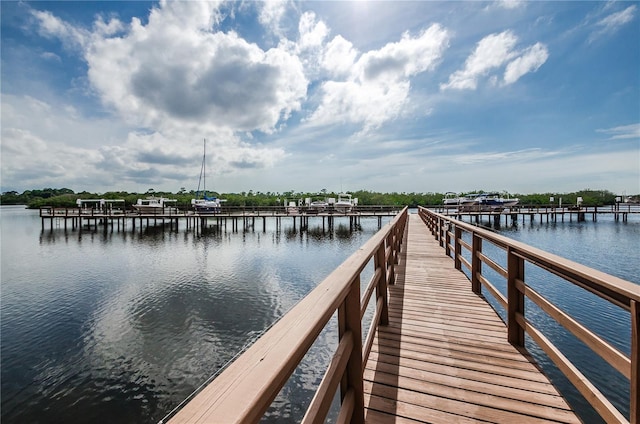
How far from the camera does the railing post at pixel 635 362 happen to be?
119cm

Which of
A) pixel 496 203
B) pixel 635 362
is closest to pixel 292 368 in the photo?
pixel 635 362

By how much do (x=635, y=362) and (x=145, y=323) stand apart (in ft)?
28.7

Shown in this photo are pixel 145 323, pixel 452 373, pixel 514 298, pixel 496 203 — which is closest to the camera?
pixel 452 373

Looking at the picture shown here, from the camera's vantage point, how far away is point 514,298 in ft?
8.46

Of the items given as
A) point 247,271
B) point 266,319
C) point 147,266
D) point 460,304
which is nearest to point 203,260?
point 147,266

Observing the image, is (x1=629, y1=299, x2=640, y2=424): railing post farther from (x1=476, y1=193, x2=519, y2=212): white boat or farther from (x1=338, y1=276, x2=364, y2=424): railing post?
(x1=476, y1=193, x2=519, y2=212): white boat

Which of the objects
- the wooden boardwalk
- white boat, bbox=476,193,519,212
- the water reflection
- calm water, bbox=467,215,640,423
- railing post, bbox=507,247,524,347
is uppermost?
white boat, bbox=476,193,519,212

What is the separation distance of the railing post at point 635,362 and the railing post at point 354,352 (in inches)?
45.2

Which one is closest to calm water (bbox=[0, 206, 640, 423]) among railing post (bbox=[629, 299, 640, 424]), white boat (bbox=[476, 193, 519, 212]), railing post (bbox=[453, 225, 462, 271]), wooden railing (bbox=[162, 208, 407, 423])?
railing post (bbox=[453, 225, 462, 271])

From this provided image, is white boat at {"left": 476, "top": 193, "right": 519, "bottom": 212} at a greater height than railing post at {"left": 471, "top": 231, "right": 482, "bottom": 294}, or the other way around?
white boat at {"left": 476, "top": 193, "right": 519, "bottom": 212}

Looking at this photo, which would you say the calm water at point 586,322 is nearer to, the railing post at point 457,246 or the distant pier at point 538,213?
the railing post at point 457,246

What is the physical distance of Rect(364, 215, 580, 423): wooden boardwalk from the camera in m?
1.79

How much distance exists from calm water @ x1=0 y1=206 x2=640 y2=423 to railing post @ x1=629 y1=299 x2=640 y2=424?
410 cm

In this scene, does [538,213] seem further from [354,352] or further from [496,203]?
[354,352]
